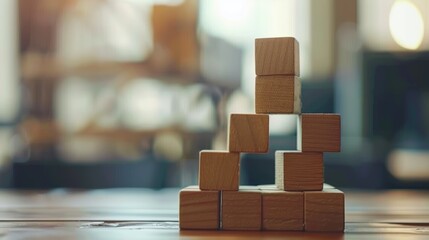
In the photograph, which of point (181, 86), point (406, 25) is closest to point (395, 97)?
point (406, 25)

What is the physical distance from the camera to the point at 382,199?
5.26 feet

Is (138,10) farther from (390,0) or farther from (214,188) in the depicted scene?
(214,188)

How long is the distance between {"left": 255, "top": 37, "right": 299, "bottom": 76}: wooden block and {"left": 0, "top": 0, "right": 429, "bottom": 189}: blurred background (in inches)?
87.2

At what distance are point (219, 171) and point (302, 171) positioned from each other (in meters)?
0.14

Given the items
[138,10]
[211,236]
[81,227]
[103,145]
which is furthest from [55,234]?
[138,10]

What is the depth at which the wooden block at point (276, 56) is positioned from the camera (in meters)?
0.95

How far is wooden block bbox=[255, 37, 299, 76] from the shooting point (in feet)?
3.11

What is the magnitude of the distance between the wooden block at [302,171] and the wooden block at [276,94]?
0.25 ft

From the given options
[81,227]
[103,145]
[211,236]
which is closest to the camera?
[211,236]

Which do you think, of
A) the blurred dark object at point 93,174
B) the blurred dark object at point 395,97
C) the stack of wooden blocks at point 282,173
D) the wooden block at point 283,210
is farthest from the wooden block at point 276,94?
the blurred dark object at point 395,97

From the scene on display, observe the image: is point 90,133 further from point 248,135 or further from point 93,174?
point 248,135

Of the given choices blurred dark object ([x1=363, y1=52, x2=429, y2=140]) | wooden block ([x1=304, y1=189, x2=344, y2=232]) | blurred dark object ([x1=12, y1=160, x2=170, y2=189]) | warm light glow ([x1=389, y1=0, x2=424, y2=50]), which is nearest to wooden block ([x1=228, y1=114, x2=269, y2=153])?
wooden block ([x1=304, y1=189, x2=344, y2=232])

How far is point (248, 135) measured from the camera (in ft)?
3.08

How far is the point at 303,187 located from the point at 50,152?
8.43ft
